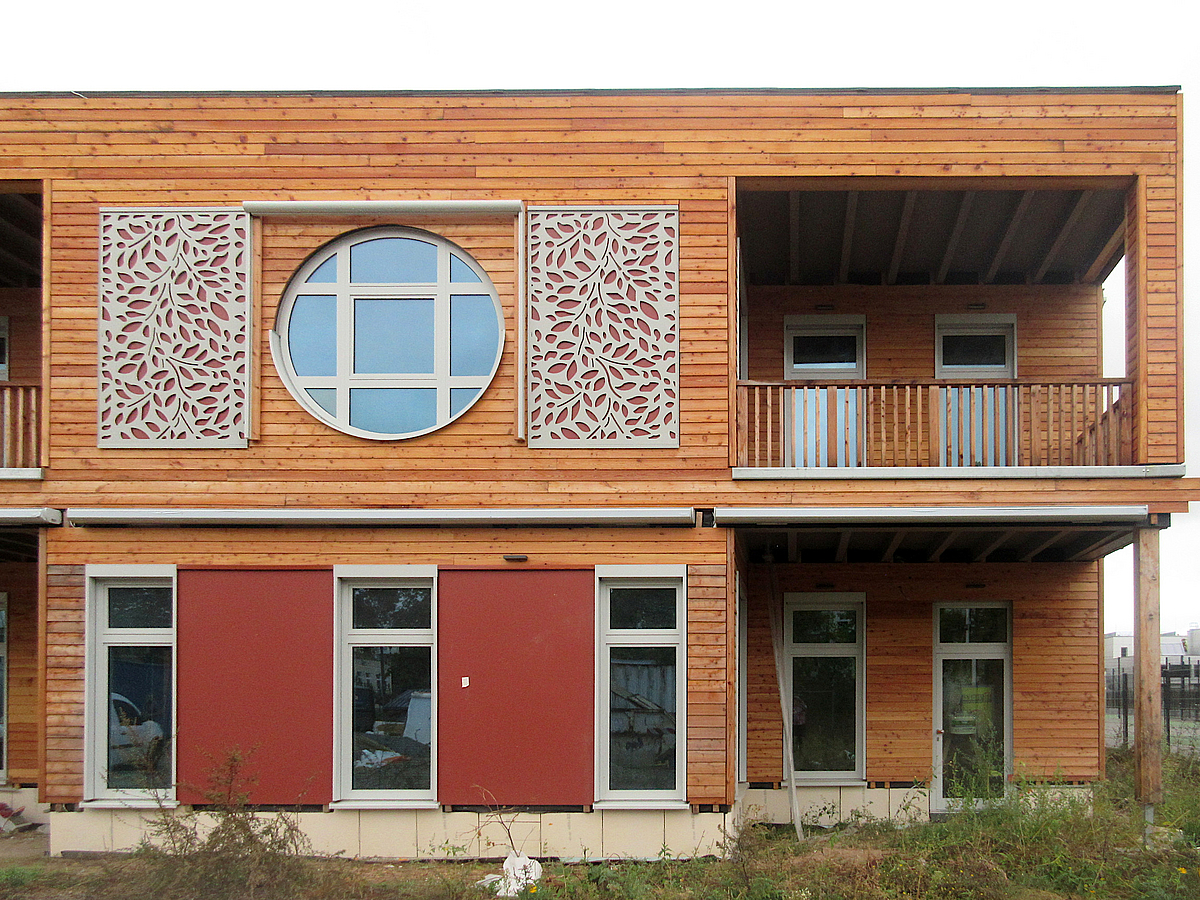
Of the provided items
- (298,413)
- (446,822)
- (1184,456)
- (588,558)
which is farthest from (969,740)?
(298,413)

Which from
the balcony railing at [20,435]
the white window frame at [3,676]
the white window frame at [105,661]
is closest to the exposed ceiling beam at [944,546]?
the white window frame at [105,661]

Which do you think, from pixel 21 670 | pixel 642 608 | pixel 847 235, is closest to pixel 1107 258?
pixel 847 235

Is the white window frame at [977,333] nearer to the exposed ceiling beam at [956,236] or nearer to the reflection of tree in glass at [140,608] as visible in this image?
the exposed ceiling beam at [956,236]

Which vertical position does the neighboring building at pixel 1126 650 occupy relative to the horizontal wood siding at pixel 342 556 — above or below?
below

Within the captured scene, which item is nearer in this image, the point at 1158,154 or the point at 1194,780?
the point at 1158,154

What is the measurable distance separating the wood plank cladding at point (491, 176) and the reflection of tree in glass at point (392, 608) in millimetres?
885

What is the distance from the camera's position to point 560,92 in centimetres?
865

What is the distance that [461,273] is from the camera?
8.76 meters

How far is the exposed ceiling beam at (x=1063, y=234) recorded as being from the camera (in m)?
9.21

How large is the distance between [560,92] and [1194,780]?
10.3 metres

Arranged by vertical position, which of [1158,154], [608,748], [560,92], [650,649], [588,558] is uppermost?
[560,92]

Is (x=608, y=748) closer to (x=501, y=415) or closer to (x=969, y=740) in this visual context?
(x=501, y=415)

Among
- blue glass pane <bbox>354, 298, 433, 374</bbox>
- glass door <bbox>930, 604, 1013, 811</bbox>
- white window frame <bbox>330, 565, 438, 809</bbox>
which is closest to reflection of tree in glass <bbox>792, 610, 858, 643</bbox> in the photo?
glass door <bbox>930, 604, 1013, 811</bbox>

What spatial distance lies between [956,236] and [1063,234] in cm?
110
